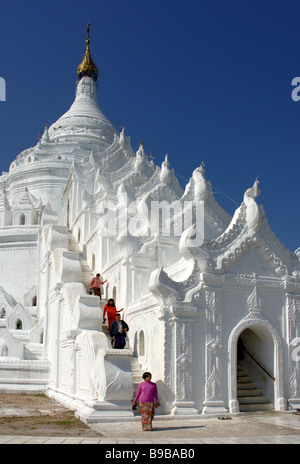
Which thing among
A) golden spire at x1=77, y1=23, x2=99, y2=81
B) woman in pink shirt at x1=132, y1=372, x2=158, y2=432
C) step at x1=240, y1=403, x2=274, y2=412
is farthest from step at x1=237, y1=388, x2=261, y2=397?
golden spire at x1=77, y1=23, x2=99, y2=81

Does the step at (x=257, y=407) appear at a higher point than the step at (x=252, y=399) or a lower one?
lower

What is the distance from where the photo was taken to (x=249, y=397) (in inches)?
592

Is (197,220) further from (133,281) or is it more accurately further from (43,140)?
(43,140)

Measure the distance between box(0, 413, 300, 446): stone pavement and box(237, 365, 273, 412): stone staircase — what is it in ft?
2.24

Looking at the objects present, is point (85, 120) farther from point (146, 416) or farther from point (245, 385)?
point (146, 416)

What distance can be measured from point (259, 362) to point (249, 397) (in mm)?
1145

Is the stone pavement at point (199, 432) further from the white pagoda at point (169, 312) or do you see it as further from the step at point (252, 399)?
the step at point (252, 399)

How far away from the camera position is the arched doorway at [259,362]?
563 inches

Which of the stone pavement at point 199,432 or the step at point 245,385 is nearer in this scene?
the stone pavement at point 199,432

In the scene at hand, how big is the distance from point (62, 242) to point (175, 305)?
9185 millimetres

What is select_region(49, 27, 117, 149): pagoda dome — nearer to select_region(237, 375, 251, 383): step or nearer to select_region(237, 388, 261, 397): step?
select_region(237, 375, 251, 383): step

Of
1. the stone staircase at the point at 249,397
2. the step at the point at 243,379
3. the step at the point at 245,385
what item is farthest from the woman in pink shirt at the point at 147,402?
the step at the point at 243,379

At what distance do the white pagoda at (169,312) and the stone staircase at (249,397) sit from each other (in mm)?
32

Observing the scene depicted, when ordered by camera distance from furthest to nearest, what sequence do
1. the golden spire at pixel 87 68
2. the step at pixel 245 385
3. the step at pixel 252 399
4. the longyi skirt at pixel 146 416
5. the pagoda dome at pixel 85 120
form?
the golden spire at pixel 87 68 → the pagoda dome at pixel 85 120 → the step at pixel 245 385 → the step at pixel 252 399 → the longyi skirt at pixel 146 416
